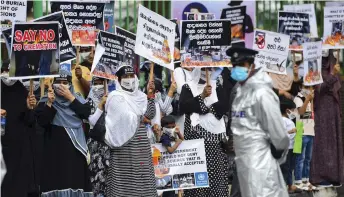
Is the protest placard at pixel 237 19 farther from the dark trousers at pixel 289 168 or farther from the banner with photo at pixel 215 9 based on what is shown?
the dark trousers at pixel 289 168

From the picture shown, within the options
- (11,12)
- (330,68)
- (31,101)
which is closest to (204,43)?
(11,12)

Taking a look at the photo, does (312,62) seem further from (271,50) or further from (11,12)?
(11,12)

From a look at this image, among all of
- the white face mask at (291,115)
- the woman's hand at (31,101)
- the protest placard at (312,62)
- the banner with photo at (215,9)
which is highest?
the banner with photo at (215,9)

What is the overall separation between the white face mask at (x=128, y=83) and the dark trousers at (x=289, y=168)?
3.61m

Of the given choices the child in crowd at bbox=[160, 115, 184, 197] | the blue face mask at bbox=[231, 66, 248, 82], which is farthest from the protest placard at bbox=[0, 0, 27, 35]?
the blue face mask at bbox=[231, 66, 248, 82]

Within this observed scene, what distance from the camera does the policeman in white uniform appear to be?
A: 807 cm

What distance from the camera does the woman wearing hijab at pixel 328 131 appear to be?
1348 cm

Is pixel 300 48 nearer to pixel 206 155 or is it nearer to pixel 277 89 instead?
pixel 277 89

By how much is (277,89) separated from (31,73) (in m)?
4.74

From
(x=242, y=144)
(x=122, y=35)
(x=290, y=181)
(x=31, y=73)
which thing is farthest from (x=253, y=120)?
(x=290, y=181)

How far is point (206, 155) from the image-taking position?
11.1 meters

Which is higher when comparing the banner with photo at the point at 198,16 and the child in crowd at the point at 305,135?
the banner with photo at the point at 198,16

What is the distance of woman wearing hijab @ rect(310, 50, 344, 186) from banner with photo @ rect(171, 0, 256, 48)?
3.86ft

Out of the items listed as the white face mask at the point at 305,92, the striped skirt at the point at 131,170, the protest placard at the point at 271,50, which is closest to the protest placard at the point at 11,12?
the striped skirt at the point at 131,170
